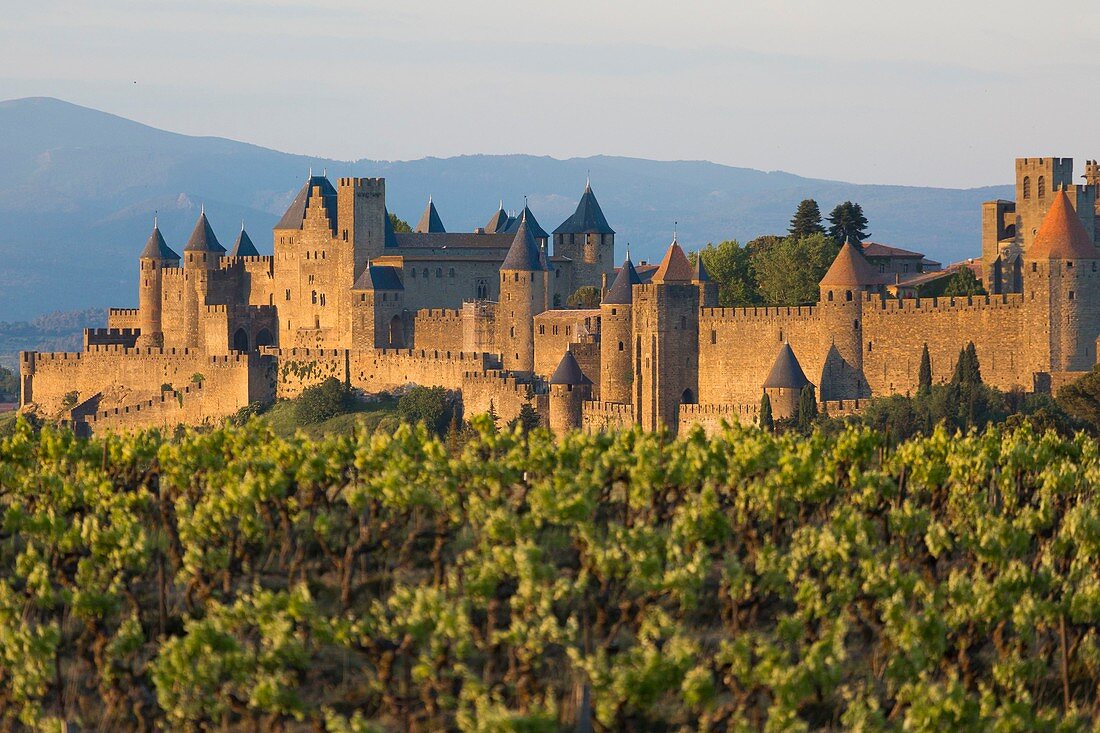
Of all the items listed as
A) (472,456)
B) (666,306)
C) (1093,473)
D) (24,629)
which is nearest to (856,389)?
(666,306)

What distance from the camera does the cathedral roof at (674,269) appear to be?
205 ft

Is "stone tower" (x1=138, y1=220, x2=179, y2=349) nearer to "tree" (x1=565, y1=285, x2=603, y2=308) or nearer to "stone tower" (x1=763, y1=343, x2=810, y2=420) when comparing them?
"tree" (x1=565, y1=285, x2=603, y2=308)

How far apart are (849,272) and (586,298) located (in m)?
12.3

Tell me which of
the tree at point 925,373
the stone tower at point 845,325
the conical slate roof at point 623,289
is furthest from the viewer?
the conical slate roof at point 623,289

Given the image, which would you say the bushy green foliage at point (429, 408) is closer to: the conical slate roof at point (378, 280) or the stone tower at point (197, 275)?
the conical slate roof at point (378, 280)

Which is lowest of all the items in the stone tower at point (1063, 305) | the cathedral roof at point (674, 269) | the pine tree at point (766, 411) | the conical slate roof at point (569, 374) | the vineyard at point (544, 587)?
the vineyard at point (544, 587)

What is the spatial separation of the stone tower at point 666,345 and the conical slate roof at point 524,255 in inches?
327

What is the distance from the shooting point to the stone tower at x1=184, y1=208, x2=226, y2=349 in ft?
246

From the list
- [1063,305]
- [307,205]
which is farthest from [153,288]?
[1063,305]

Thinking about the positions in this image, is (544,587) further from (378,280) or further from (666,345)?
(378,280)

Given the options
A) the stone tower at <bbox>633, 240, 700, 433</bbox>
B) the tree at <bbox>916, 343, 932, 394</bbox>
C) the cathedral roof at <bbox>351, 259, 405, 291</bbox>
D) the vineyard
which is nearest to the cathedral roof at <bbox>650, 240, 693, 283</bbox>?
the stone tower at <bbox>633, 240, 700, 433</bbox>

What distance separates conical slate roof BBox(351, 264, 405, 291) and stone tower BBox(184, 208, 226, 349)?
290 inches

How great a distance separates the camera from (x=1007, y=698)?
24953 mm

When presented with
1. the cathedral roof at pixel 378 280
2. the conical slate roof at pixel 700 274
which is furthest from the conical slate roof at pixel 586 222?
the conical slate roof at pixel 700 274
